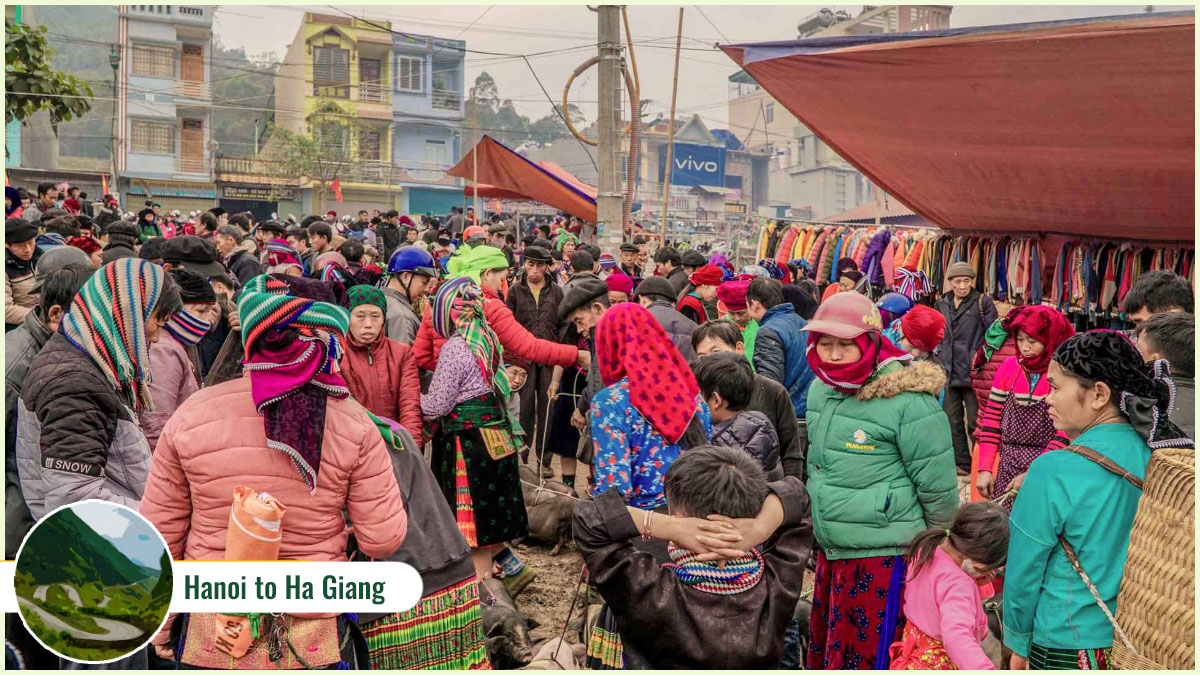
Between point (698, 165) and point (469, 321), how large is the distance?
193 ft

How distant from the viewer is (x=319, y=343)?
2570 mm

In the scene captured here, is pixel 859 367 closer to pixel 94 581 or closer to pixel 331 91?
pixel 94 581

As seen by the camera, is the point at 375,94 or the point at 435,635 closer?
the point at 435,635

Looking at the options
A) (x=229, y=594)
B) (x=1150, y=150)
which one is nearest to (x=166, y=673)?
(x=229, y=594)

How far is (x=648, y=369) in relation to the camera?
3.47 m

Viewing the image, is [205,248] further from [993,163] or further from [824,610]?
[993,163]

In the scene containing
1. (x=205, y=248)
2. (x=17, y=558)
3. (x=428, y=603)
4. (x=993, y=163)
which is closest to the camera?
(x=17, y=558)

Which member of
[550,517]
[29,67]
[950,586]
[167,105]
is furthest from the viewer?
[167,105]

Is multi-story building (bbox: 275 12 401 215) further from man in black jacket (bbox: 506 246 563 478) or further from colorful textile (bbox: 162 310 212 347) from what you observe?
colorful textile (bbox: 162 310 212 347)

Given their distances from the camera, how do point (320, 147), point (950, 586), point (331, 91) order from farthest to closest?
point (331, 91) < point (320, 147) < point (950, 586)

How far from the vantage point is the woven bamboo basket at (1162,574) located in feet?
7.36

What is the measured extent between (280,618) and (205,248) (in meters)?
3.75

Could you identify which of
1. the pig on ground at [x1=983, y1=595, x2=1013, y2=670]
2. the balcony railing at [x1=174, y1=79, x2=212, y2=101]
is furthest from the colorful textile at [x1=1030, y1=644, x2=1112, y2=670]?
the balcony railing at [x1=174, y1=79, x2=212, y2=101]

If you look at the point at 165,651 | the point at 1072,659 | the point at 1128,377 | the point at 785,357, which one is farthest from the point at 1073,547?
the point at 785,357
